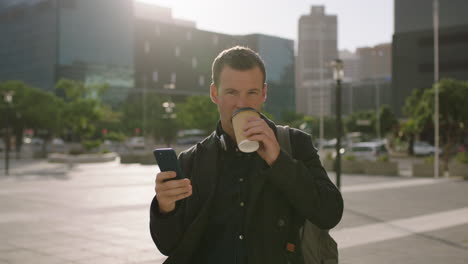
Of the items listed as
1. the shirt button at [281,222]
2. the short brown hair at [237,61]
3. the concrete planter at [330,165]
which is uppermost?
the short brown hair at [237,61]

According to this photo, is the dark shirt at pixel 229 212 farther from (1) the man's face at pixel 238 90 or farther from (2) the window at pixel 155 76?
(2) the window at pixel 155 76

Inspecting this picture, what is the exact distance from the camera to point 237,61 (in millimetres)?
2383

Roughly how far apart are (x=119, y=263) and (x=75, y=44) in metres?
95.9

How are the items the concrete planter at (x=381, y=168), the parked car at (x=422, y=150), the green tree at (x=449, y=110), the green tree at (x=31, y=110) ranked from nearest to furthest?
the concrete planter at (x=381, y=168) → the green tree at (x=449, y=110) → the parked car at (x=422, y=150) → the green tree at (x=31, y=110)

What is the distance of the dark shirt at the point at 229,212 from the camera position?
230 centimetres

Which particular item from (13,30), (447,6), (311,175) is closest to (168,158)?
(311,175)

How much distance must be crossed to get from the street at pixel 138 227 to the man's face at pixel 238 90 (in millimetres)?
5274

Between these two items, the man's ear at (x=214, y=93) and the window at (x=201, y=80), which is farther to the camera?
the window at (x=201, y=80)

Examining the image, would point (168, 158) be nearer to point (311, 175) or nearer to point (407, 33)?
point (311, 175)

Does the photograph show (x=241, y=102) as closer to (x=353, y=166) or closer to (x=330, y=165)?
(x=353, y=166)

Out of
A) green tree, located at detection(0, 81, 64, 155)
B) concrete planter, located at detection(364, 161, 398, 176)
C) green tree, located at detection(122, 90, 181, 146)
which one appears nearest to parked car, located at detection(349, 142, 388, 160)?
concrete planter, located at detection(364, 161, 398, 176)

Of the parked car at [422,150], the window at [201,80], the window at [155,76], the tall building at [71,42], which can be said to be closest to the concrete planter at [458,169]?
the parked car at [422,150]

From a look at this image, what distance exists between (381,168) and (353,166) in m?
1.72

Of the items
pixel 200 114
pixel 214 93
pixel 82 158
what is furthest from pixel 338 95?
pixel 200 114
